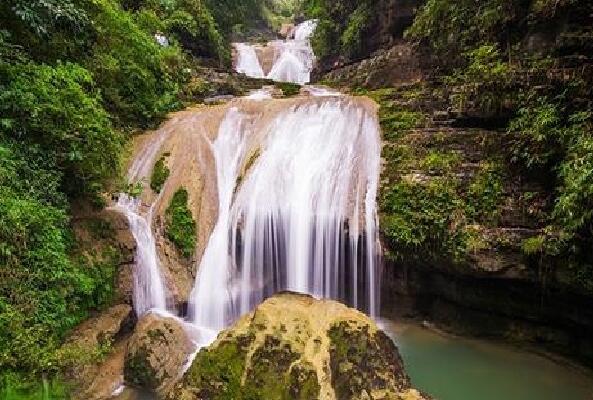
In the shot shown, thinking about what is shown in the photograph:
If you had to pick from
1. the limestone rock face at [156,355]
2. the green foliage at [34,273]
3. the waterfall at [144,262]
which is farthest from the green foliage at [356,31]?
the limestone rock face at [156,355]

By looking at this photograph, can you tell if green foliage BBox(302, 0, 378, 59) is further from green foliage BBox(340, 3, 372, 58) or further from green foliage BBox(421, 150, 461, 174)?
green foliage BBox(421, 150, 461, 174)

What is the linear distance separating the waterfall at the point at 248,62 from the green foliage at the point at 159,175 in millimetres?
13686

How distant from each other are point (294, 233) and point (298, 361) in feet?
14.3

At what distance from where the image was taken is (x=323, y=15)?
866 inches

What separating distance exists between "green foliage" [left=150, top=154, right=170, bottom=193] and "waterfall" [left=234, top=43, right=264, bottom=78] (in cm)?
1369

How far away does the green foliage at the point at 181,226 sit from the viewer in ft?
31.9

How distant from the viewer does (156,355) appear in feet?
23.8

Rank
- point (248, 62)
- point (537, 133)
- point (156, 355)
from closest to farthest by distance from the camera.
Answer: point (156, 355)
point (537, 133)
point (248, 62)

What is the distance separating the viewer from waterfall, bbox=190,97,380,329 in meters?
9.31

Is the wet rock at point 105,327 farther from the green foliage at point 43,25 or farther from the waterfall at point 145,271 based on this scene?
the green foliage at point 43,25

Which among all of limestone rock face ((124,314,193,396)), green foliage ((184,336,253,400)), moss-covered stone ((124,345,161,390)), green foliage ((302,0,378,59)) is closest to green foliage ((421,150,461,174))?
green foliage ((184,336,253,400))

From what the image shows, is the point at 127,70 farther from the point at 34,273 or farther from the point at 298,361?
the point at 298,361

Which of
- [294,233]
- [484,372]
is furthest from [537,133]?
[294,233]

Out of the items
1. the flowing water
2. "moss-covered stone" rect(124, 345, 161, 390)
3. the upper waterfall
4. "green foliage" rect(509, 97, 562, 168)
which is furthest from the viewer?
the upper waterfall
